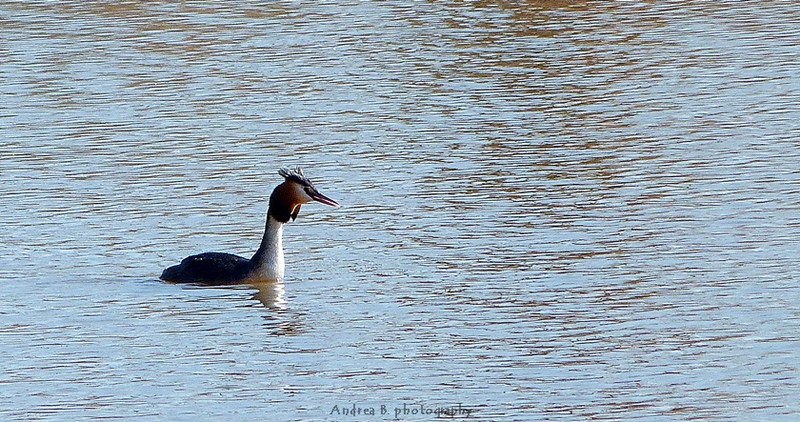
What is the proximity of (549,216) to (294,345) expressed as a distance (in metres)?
3.90

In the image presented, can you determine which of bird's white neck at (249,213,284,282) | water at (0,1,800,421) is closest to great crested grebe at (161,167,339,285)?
bird's white neck at (249,213,284,282)

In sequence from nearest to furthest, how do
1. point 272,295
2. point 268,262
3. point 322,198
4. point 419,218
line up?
point 272,295 < point 268,262 < point 322,198 < point 419,218

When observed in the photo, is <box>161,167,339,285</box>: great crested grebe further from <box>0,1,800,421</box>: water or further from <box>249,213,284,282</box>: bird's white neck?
<box>0,1,800,421</box>: water

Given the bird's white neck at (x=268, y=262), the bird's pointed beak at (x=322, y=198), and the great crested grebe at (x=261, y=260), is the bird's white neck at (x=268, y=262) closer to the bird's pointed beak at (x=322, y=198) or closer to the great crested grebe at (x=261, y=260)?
the great crested grebe at (x=261, y=260)

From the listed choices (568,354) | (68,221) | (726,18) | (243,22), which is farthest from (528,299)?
(243,22)

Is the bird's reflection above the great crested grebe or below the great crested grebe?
below

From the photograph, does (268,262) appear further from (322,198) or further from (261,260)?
(322,198)

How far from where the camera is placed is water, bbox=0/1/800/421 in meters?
9.64

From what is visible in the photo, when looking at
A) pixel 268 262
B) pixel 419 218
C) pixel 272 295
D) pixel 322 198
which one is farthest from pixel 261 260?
pixel 419 218

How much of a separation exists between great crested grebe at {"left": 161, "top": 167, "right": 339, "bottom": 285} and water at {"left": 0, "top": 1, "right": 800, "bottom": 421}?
0.13 meters

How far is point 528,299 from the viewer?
1141cm

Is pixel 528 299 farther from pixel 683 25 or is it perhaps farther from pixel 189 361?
pixel 683 25

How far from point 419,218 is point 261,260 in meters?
1.98

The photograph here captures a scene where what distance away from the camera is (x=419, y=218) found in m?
14.2
